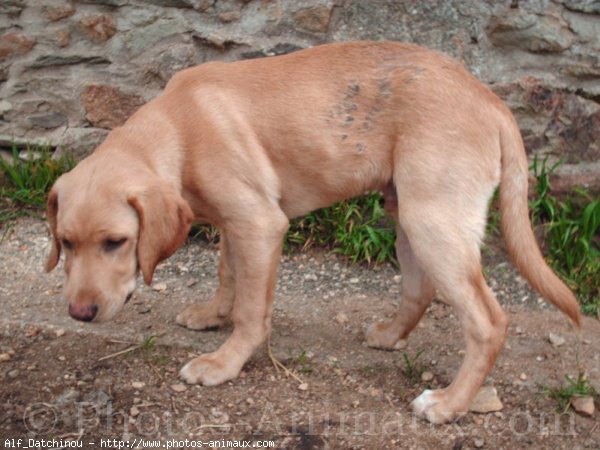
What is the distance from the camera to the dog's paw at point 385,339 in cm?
Answer: 431

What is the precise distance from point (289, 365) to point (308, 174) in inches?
39.5

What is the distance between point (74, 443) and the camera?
3455mm

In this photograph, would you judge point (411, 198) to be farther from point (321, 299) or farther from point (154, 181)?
point (321, 299)

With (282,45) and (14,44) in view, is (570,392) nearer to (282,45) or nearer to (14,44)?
(282,45)

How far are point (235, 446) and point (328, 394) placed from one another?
615mm

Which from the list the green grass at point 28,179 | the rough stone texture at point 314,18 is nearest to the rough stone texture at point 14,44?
the green grass at point 28,179

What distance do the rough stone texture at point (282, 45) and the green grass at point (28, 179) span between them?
0.59 feet

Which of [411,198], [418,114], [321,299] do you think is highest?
[418,114]

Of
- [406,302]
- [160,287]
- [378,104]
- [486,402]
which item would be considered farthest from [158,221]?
[486,402]

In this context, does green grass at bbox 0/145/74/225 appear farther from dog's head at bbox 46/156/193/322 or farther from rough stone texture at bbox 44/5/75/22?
dog's head at bbox 46/156/193/322

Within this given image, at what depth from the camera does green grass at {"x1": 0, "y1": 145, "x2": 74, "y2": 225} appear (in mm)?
5324

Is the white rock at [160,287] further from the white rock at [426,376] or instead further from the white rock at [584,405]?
the white rock at [584,405]

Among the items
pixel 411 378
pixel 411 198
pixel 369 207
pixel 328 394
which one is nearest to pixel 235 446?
pixel 328 394

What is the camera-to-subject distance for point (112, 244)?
340 centimetres
